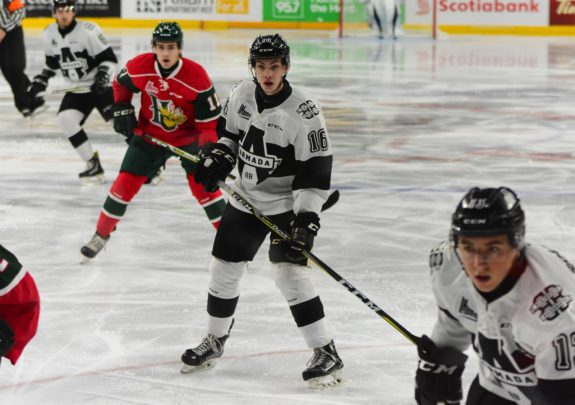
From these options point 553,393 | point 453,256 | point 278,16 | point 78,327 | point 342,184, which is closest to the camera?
point 553,393

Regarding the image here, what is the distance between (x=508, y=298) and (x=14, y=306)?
98cm

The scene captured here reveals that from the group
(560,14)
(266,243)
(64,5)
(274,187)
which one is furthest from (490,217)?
(560,14)

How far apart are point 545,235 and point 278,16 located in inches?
571

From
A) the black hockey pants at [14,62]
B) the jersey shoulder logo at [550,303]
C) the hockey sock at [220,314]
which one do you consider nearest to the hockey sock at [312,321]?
the hockey sock at [220,314]

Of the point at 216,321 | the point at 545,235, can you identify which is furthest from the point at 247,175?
the point at 545,235

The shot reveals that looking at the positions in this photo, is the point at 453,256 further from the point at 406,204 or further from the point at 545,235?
the point at 406,204

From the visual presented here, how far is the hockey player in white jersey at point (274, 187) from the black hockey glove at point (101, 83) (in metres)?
3.00

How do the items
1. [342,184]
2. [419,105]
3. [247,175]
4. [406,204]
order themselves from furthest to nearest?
[419,105]
[342,184]
[406,204]
[247,175]

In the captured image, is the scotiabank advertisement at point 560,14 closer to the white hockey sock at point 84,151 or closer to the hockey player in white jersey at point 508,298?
the white hockey sock at point 84,151

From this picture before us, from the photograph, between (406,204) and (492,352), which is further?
(406,204)

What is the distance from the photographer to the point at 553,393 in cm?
195

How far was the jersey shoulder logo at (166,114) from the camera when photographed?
16.1 feet

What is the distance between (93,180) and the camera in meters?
6.76

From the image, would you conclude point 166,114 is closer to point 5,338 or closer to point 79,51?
point 79,51
